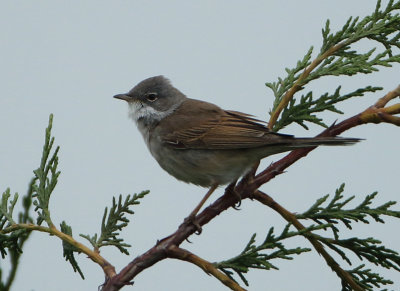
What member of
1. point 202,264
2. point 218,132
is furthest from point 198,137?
point 202,264

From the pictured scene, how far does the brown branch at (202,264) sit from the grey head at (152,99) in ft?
9.45

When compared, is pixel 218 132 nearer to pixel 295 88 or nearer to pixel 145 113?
pixel 145 113

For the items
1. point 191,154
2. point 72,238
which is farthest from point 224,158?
point 72,238

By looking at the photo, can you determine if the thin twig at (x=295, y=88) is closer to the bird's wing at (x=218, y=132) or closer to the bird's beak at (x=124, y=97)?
the bird's wing at (x=218, y=132)

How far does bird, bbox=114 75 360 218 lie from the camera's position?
443cm

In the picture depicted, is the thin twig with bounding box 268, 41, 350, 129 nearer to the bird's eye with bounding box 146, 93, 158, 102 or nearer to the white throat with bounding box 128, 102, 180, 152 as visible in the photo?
the white throat with bounding box 128, 102, 180, 152

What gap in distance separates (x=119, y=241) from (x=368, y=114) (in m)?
1.66

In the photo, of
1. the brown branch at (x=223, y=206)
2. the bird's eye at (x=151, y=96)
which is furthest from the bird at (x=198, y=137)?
the brown branch at (x=223, y=206)

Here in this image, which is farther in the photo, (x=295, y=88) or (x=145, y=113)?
(x=145, y=113)

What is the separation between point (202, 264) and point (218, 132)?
2270 mm

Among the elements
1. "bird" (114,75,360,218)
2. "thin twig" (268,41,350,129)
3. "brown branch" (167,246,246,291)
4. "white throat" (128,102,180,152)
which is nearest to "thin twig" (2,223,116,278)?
"brown branch" (167,246,246,291)

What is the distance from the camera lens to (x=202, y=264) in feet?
9.32

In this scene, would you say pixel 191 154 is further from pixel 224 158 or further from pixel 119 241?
pixel 119 241

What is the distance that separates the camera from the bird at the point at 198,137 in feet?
14.5
